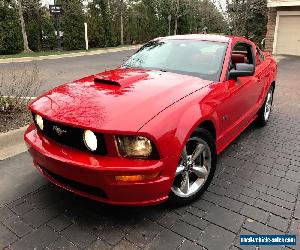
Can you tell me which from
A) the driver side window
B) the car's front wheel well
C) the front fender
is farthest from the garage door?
the front fender

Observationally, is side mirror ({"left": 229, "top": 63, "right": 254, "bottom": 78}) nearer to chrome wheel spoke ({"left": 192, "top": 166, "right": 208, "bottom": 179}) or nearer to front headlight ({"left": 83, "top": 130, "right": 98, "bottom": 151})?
chrome wheel spoke ({"left": 192, "top": 166, "right": 208, "bottom": 179})

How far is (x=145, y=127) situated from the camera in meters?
2.51

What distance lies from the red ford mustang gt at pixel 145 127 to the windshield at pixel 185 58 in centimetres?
1

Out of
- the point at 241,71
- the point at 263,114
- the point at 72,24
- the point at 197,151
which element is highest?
the point at 72,24

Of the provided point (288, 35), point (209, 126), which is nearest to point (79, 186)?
point (209, 126)

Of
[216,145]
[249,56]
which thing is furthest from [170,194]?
[249,56]

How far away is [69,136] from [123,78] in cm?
104

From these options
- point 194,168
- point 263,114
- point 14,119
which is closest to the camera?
point 194,168

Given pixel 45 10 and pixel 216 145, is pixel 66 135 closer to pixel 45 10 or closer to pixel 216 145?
pixel 216 145

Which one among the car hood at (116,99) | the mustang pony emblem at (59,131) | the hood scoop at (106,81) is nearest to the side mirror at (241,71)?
the car hood at (116,99)

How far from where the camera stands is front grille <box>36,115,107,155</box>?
2.56 metres

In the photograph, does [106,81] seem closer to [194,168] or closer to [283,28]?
[194,168]

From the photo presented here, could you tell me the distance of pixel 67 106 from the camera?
2861 millimetres

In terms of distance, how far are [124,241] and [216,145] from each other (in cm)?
148
